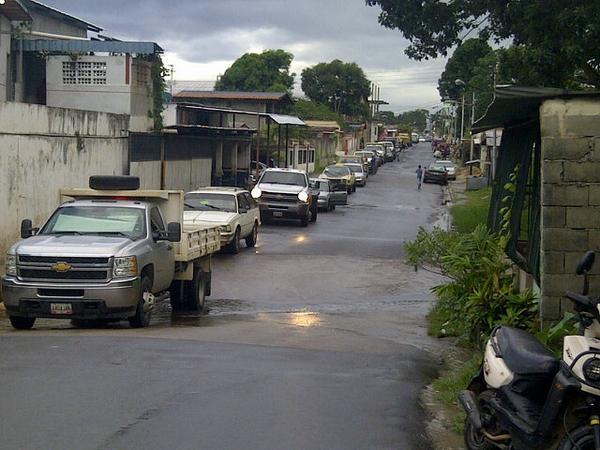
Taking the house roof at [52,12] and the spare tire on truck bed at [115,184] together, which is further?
the house roof at [52,12]

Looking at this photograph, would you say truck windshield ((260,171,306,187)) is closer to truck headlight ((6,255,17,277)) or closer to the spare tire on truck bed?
the spare tire on truck bed

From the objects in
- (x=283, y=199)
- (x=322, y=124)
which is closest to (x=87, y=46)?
(x=283, y=199)

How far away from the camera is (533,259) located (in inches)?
413

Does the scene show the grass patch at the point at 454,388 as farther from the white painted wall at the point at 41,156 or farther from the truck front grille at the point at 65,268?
the white painted wall at the point at 41,156

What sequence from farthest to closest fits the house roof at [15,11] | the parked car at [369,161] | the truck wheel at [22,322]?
the parked car at [369,161] < the house roof at [15,11] < the truck wheel at [22,322]

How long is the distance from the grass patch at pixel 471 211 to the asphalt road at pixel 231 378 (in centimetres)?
1161

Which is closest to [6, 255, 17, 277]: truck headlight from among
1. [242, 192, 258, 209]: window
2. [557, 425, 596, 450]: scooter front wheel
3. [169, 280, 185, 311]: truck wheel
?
[169, 280, 185, 311]: truck wheel

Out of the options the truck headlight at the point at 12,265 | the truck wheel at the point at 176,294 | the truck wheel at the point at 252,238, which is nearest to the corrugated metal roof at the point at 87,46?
the truck wheel at the point at 252,238

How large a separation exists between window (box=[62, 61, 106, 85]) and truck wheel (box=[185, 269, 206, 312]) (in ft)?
54.0

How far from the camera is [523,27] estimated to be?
22641mm

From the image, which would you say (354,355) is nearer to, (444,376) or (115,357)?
(444,376)

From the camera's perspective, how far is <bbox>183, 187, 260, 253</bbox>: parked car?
24.3 metres

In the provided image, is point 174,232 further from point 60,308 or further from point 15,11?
point 15,11

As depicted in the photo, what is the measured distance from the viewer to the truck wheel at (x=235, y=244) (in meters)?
24.6
